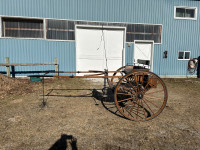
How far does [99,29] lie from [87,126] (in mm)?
7659

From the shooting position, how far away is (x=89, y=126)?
3.72 meters

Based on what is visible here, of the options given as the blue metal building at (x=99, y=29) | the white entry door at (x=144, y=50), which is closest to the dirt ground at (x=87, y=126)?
the blue metal building at (x=99, y=29)

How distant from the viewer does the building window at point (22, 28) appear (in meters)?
9.16

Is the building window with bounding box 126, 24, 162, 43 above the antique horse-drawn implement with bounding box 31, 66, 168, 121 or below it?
above

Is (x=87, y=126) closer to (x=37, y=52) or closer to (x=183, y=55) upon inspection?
(x=37, y=52)

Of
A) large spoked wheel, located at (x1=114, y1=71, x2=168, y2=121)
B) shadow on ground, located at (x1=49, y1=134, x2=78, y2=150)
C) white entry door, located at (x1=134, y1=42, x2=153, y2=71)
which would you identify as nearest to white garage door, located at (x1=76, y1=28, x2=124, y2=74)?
white entry door, located at (x1=134, y1=42, x2=153, y2=71)

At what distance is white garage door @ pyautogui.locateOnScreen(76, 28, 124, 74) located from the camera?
9.98 meters

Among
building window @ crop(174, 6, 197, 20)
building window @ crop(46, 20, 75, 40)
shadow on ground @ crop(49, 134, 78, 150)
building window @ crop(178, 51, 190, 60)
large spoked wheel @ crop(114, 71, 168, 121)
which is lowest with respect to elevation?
shadow on ground @ crop(49, 134, 78, 150)

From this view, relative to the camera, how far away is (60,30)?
9.48 meters

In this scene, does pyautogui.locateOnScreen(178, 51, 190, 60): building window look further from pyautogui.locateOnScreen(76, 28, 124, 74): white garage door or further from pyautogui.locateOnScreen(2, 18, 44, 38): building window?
pyautogui.locateOnScreen(2, 18, 44, 38): building window

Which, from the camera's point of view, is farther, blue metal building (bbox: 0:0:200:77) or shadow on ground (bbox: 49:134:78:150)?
blue metal building (bbox: 0:0:200:77)

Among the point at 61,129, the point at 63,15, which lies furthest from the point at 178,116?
the point at 63,15

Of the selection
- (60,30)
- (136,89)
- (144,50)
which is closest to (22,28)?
(60,30)

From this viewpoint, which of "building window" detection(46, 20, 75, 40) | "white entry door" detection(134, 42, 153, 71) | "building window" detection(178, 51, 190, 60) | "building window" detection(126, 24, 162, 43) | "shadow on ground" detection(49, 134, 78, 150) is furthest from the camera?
"building window" detection(178, 51, 190, 60)
